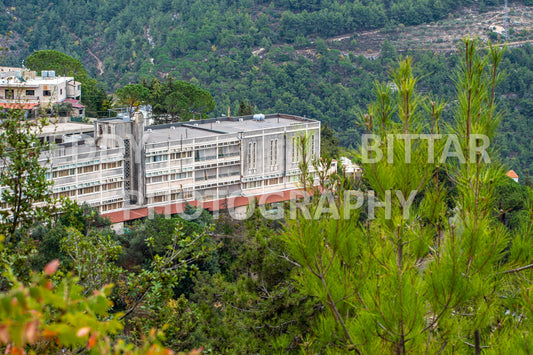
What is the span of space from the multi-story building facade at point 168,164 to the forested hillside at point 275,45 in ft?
49.5

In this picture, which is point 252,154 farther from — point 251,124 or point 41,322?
point 41,322

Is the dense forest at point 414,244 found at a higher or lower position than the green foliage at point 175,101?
higher

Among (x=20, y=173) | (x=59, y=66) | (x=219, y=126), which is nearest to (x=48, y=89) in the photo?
(x=219, y=126)

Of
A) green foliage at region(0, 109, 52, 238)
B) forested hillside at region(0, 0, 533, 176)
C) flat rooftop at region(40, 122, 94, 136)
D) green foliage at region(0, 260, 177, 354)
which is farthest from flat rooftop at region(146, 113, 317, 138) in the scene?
green foliage at region(0, 260, 177, 354)

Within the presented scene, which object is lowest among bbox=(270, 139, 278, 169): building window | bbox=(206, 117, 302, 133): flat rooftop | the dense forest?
bbox=(270, 139, 278, 169): building window

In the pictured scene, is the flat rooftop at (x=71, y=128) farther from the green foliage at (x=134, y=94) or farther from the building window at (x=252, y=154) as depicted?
the building window at (x=252, y=154)

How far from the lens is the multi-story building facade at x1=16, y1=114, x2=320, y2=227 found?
74.0ft

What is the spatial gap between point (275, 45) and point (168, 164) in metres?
31.7

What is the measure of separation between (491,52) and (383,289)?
2.09 metres

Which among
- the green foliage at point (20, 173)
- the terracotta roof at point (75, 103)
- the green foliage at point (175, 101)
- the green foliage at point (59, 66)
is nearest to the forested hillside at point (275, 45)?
the green foliage at point (59, 66)

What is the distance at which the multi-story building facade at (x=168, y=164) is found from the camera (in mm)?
22547

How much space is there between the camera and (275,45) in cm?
5419

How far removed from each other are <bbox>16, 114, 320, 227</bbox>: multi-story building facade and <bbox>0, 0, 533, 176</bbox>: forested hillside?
15.1 m

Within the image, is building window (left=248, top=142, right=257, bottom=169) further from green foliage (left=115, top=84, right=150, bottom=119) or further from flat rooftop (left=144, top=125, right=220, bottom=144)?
green foliage (left=115, top=84, right=150, bottom=119)
